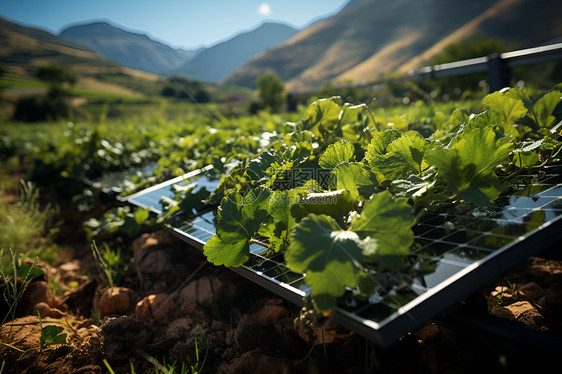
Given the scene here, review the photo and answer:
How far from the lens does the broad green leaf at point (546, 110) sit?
1511 mm

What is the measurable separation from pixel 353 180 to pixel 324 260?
15.3 inches

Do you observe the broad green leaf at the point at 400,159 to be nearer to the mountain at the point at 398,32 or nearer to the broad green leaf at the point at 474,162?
the broad green leaf at the point at 474,162

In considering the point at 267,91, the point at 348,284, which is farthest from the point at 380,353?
the point at 267,91

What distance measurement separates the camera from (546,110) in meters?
1.53

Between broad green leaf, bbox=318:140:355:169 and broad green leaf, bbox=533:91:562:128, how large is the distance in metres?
0.90

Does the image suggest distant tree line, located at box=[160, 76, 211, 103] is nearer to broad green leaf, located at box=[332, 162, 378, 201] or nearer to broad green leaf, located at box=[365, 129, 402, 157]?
broad green leaf, located at box=[332, 162, 378, 201]

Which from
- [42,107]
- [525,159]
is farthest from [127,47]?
[42,107]

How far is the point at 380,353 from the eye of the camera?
1253 millimetres

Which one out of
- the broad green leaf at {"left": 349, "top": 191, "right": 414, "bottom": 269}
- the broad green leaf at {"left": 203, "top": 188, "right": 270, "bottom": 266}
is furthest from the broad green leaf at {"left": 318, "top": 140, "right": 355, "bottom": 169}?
the broad green leaf at {"left": 349, "top": 191, "right": 414, "bottom": 269}

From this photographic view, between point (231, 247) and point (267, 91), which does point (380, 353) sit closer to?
point (231, 247)

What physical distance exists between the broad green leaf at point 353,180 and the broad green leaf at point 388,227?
0.73 ft

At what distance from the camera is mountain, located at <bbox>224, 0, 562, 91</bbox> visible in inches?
93.7

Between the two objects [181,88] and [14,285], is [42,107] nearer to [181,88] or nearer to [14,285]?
[14,285]

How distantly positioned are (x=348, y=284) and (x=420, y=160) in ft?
1.89
